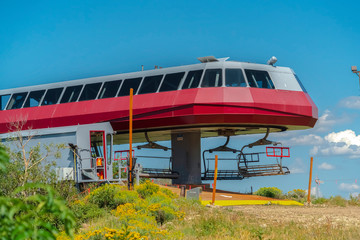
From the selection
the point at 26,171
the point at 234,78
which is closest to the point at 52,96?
the point at 234,78

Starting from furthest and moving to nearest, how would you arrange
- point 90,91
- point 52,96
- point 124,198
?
point 52,96
point 90,91
point 124,198

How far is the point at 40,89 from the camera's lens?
3522cm

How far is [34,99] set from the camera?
116ft

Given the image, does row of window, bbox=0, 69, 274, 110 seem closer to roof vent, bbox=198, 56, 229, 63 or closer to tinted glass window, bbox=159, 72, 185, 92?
tinted glass window, bbox=159, 72, 185, 92

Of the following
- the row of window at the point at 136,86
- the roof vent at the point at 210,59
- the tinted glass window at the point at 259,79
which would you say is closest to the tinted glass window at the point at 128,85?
the row of window at the point at 136,86

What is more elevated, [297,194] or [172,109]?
[172,109]

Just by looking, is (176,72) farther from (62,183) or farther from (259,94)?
(62,183)

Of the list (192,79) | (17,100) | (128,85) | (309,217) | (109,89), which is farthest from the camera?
(17,100)

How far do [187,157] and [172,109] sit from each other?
5.10 metres

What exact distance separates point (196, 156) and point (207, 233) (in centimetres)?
2124

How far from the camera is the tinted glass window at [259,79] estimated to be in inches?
1182

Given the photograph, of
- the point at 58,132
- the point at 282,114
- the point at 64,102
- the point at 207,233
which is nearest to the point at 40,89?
the point at 64,102

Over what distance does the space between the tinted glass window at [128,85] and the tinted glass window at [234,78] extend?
19.1 ft

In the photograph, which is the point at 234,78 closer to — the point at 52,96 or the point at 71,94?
the point at 71,94
